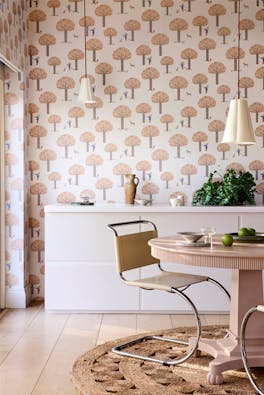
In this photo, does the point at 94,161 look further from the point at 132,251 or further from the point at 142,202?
the point at 132,251

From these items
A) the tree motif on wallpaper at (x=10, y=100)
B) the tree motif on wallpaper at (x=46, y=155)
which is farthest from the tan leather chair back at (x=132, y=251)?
the tree motif on wallpaper at (x=10, y=100)

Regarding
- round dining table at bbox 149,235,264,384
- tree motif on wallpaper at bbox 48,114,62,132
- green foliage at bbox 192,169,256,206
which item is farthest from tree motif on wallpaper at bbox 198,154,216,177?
round dining table at bbox 149,235,264,384

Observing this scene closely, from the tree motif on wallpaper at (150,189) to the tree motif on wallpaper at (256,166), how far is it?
0.86 m

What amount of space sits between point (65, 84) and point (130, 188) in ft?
3.71

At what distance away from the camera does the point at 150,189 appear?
17.4ft

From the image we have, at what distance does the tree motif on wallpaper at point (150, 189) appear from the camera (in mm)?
5305

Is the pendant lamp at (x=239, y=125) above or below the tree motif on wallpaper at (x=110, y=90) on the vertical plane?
below

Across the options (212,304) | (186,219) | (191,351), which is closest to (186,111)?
(186,219)

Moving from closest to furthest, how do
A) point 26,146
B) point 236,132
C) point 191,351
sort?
point 191,351, point 236,132, point 26,146

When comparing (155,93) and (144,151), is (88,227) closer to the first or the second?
(144,151)

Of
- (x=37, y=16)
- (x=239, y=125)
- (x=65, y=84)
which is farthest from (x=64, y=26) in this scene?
(x=239, y=125)

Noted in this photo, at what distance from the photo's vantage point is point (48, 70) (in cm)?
529

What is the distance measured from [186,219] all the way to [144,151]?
0.83 meters

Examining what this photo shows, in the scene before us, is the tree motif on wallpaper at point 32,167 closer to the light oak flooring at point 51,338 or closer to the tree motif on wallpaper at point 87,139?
the tree motif on wallpaper at point 87,139
